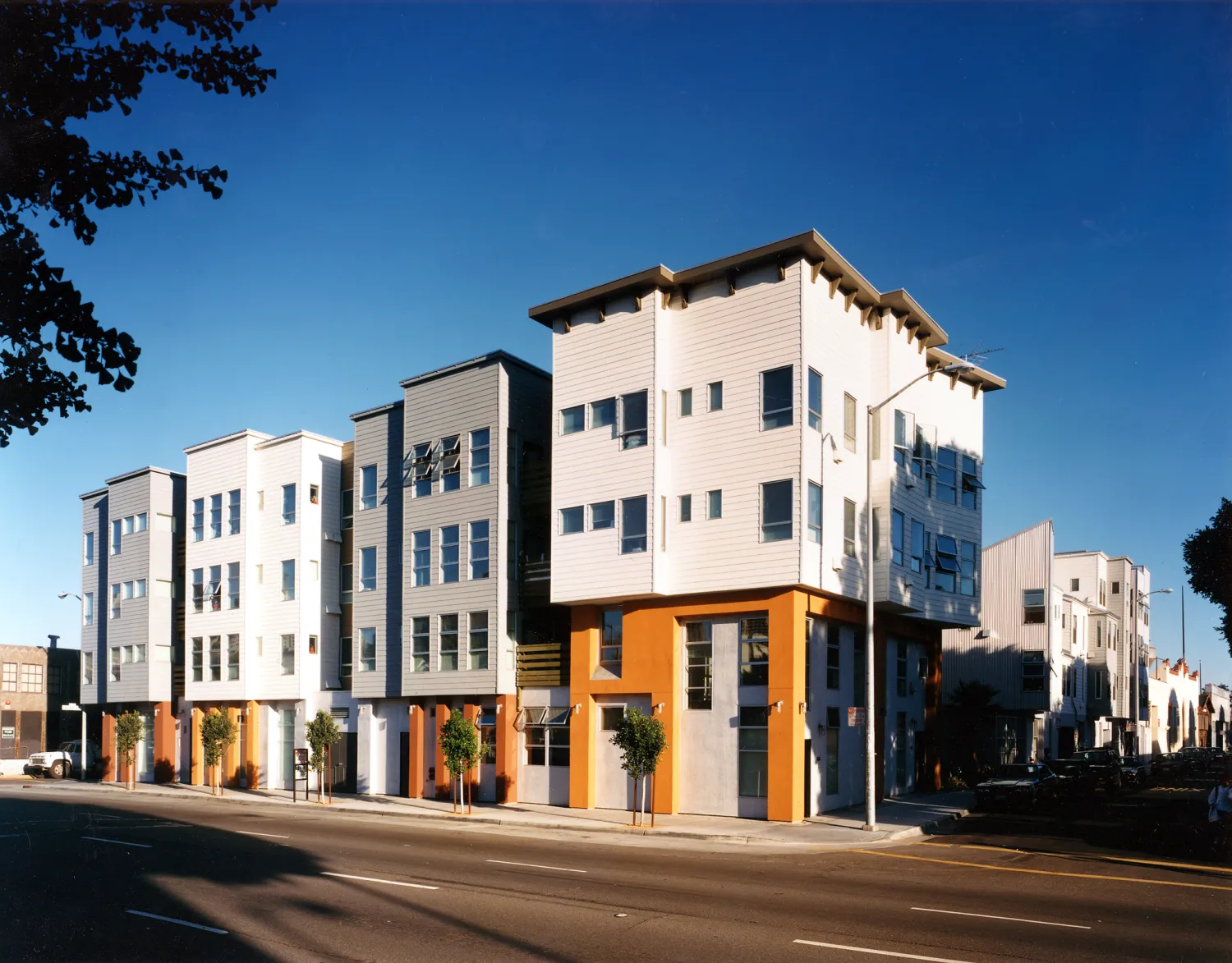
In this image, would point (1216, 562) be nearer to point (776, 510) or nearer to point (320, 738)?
point (776, 510)

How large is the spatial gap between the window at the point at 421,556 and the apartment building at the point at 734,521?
6222 millimetres

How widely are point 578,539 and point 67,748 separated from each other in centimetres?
4344

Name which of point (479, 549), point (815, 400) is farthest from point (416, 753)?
point (815, 400)

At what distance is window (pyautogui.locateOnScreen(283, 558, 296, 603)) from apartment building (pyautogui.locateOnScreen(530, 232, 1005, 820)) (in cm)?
1450

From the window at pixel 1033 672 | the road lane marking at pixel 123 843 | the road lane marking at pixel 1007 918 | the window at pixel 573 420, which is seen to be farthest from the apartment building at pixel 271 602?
the road lane marking at pixel 1007 918

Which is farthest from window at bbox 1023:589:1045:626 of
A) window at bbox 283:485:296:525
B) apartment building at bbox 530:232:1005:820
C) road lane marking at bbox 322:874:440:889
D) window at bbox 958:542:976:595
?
road lane marking at bbox 322:874:440:889

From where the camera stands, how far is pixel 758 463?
30.0 metres

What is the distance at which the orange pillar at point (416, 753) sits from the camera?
39062 millimetres

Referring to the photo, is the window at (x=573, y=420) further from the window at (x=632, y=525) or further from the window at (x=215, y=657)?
the window at (x=215, y=657)

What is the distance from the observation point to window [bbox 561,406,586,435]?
33.8 m

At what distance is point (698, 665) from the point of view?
31.5 metres

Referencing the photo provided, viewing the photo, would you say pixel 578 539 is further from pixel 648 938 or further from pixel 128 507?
pixel 128 507

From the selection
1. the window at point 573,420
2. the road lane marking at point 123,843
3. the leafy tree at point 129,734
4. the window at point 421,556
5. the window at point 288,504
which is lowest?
the leafy tree at point 129,734

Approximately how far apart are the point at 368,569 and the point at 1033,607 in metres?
31.8
